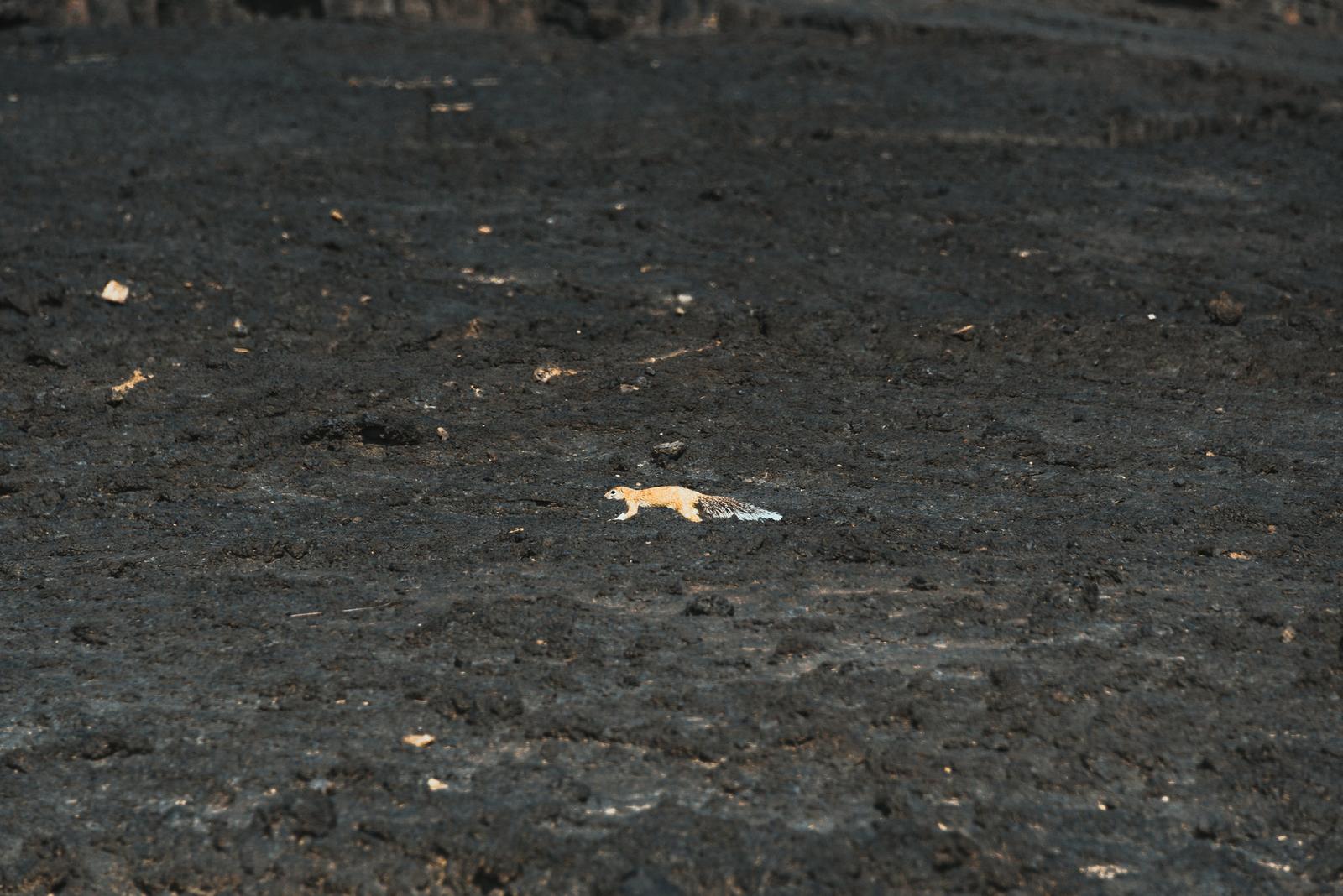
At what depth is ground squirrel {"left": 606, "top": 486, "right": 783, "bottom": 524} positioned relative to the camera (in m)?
4.41

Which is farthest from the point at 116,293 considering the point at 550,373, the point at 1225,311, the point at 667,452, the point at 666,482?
the point at 1225,311

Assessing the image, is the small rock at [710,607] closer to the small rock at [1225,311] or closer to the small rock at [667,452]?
the small rock at [667,452]

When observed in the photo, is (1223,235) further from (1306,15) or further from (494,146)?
(1306,15)

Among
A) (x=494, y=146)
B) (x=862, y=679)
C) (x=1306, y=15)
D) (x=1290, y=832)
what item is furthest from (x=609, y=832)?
(x=1306, y=15)

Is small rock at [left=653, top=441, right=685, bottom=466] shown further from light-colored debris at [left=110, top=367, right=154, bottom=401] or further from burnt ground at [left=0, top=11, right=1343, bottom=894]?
light-colored debris at [left=110, top=367, right=154, bottom=401]

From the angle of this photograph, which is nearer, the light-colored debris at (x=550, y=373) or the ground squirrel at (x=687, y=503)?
the ground squirrel at (x=687, y=503)

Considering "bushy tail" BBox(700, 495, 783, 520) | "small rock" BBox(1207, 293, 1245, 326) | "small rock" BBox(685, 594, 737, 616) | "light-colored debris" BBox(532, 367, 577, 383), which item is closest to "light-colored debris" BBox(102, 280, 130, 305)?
"light-colored debris" BBox(532, 367, 577, 383)

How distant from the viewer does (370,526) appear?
4.38 m

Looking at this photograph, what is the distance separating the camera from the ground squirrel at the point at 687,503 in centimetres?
441

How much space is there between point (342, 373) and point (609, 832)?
2945 millimetres

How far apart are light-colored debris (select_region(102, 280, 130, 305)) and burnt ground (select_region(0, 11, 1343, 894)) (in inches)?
1.7

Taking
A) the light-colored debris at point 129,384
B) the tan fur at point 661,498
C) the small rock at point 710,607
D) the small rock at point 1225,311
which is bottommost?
the small rock at point 710,607

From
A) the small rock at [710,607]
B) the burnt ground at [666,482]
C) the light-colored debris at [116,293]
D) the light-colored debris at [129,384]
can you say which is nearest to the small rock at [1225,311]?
the burnt ground at [666,482]

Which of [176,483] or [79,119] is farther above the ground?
[79,119]
